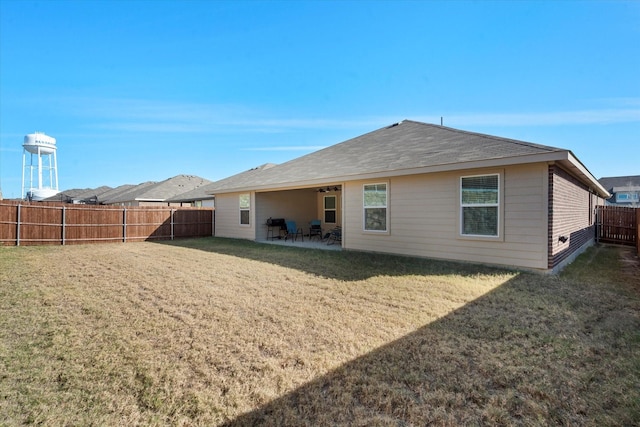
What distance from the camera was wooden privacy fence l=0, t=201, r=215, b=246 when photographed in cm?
1137

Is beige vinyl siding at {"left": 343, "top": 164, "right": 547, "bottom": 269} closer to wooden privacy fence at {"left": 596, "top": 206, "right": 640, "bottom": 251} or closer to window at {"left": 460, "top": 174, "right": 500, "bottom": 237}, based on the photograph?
window at {"left": 460, "top": 174, "right": 500, "bottom": 237}

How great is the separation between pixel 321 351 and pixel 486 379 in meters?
1.54

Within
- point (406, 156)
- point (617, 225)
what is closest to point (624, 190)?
point (617, 225)

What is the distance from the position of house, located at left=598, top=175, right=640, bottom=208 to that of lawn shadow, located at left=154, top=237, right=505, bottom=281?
36.3 meters

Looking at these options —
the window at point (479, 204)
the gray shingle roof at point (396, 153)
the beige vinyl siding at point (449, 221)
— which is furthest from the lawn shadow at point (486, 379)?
the gray shingle roof at point (396, 153)

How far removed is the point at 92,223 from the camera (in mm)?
13273

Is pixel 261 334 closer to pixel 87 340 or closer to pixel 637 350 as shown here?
pixel 87 340

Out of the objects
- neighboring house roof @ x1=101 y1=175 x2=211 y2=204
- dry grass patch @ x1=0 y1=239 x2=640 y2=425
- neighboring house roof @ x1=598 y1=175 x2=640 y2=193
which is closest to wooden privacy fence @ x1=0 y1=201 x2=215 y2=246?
dry grass patch @ x1=0 y1=239 x2=640 y2=425

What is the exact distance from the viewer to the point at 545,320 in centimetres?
411

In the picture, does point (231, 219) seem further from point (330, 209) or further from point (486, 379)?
point (486, 379)

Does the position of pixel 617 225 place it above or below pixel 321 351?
above

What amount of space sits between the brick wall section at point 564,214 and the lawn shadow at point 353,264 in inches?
51.7

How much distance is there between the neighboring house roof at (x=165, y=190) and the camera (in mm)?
26609

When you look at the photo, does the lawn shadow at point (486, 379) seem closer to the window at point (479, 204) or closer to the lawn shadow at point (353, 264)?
the lawn shadow at point (353, 264)
